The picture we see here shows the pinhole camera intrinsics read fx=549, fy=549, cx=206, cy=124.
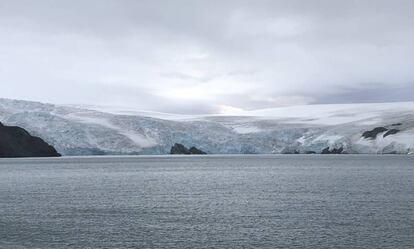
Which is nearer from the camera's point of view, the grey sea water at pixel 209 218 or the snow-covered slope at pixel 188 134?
the grey sea water at pixel 209 218

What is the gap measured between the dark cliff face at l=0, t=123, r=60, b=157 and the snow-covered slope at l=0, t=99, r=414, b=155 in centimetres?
376

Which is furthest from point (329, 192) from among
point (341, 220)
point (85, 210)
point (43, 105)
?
point (43, 105)

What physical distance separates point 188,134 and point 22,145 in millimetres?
48866

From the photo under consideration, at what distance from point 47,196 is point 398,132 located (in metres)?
137

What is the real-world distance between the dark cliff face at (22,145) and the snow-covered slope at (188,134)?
148 inches

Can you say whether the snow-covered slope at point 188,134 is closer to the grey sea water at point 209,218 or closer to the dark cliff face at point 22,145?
the dark cliff face at point 22,145

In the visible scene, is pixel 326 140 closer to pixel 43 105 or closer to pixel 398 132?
pixel 398 132

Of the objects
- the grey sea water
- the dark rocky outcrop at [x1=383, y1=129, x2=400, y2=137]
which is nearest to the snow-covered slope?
the dark rocky outcrop at [x1=383, y1=129, x2=400, y2=137]

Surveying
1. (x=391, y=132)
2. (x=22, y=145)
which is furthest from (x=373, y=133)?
(x=22, y=145)

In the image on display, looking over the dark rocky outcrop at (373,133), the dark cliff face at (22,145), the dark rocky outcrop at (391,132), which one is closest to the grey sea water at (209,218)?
the dark cliff face at (22,145)

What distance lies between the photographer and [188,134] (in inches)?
6575

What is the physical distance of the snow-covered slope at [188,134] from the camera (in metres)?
158

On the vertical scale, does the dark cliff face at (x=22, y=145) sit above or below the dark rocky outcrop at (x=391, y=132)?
below

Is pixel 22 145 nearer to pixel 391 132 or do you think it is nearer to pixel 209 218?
pixel 391 132
